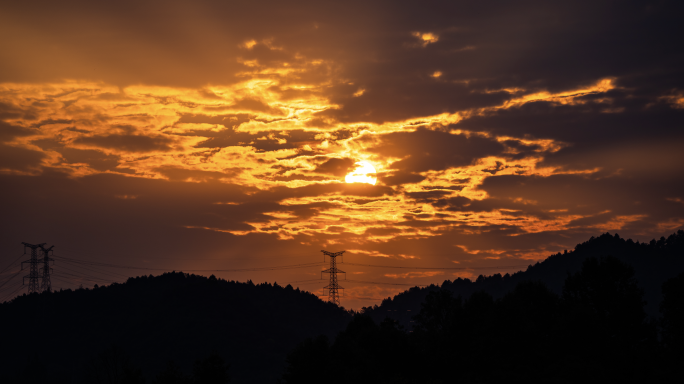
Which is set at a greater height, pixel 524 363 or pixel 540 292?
pixel 540 292

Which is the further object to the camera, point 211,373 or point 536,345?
point 536,345

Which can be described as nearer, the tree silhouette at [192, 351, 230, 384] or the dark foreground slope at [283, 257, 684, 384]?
the tree silhouette at [192, 351, 230, 384]

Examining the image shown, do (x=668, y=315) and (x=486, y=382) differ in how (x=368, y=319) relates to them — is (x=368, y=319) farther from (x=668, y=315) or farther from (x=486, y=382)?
(x=668, y=315)

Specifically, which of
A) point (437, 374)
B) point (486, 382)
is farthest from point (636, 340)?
point (437, 374)

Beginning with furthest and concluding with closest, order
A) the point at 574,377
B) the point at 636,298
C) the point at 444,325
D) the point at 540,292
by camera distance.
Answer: the point at 444,325, the point at 540,292, the point at 636,298, the point at 574,377

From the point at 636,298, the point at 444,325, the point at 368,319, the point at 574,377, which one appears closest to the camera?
the point at 574,377

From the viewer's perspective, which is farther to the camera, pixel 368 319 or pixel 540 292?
pixel 368 319

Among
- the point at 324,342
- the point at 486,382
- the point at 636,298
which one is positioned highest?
the point at 636,298

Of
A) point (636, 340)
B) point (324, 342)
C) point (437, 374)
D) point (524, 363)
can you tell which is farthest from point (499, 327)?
point (324, 342)

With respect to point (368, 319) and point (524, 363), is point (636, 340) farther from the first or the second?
point (368, 319)

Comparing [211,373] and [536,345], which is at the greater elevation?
[536,345]

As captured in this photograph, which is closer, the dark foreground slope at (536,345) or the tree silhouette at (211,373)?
the tree silhouette at (211,373)

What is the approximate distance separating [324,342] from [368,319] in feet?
88.6

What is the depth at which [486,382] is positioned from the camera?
351 ft
